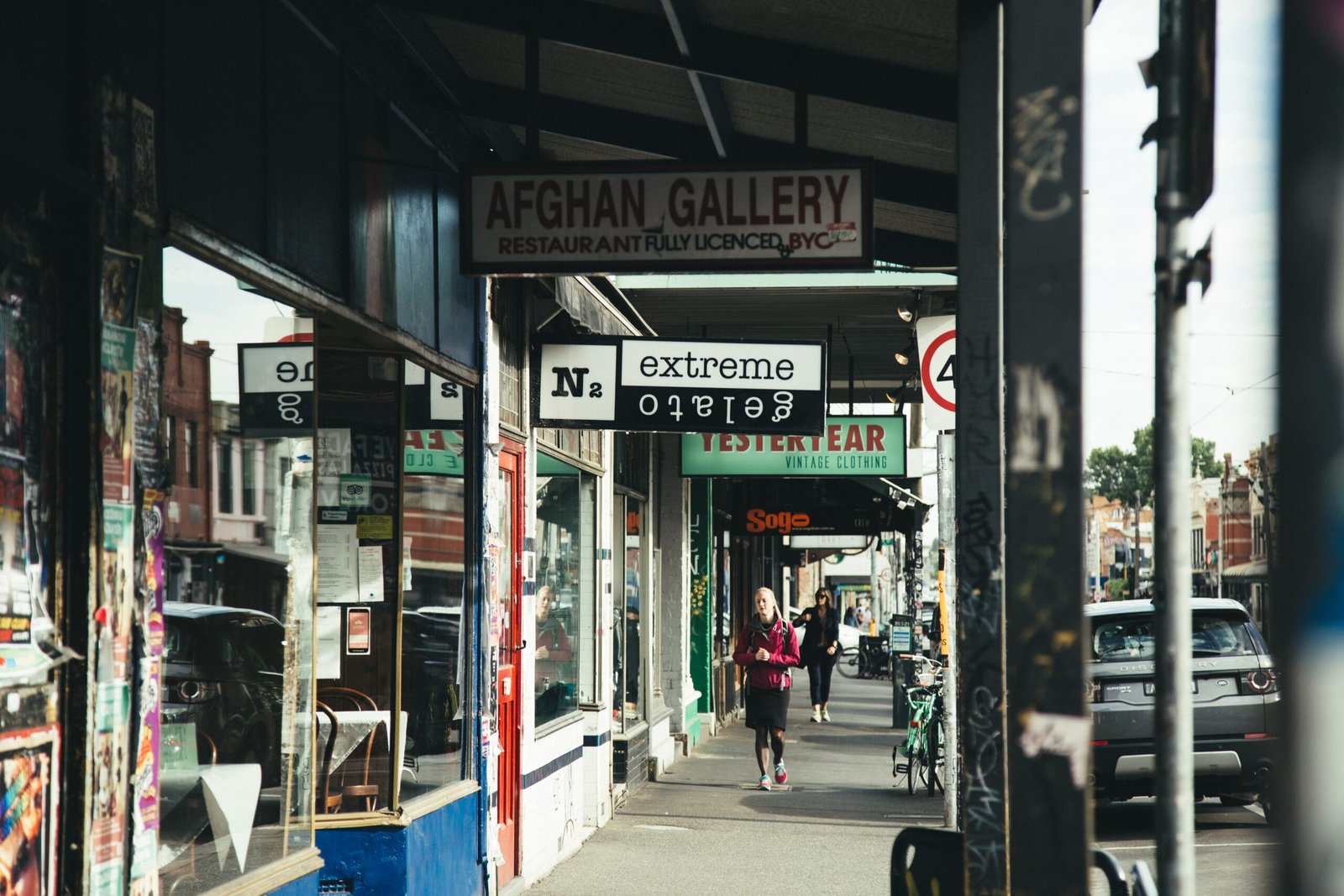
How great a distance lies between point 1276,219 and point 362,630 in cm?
661

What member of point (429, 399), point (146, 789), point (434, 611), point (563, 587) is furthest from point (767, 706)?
point (146, 789)

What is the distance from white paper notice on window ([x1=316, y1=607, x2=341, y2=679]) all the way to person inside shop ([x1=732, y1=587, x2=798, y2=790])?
6.82m

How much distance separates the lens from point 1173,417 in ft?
9.21

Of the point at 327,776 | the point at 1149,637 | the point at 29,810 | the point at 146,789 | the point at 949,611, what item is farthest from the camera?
the point at 1149,637

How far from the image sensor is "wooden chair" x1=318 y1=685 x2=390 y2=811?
280 inches

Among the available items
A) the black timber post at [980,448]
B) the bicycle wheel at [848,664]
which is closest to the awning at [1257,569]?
the black timber post at [980,448]

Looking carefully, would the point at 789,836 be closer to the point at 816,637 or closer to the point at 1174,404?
the point at 1174,404

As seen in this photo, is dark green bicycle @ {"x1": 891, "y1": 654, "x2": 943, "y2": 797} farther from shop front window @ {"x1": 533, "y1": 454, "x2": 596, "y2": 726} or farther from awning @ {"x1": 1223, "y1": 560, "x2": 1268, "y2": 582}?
awning @ {"x1": 1223, "y1": 560, "x2": 1268, "y2": 582}

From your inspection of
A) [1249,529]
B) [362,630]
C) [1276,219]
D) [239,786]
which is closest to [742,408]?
[362,630]

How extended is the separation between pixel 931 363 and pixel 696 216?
4.27 meters

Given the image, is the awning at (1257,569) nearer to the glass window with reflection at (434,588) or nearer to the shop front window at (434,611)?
the glass window with reflection at (434,588)

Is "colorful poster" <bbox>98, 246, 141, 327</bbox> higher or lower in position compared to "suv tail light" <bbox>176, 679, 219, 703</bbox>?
higher

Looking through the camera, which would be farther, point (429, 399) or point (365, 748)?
point (429, 399)

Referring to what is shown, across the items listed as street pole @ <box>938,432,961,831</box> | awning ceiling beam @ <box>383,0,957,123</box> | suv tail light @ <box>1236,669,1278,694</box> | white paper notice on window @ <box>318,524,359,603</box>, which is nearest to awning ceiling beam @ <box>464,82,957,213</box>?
awning ceiling beam @ <box>383,0,957,123</box>
